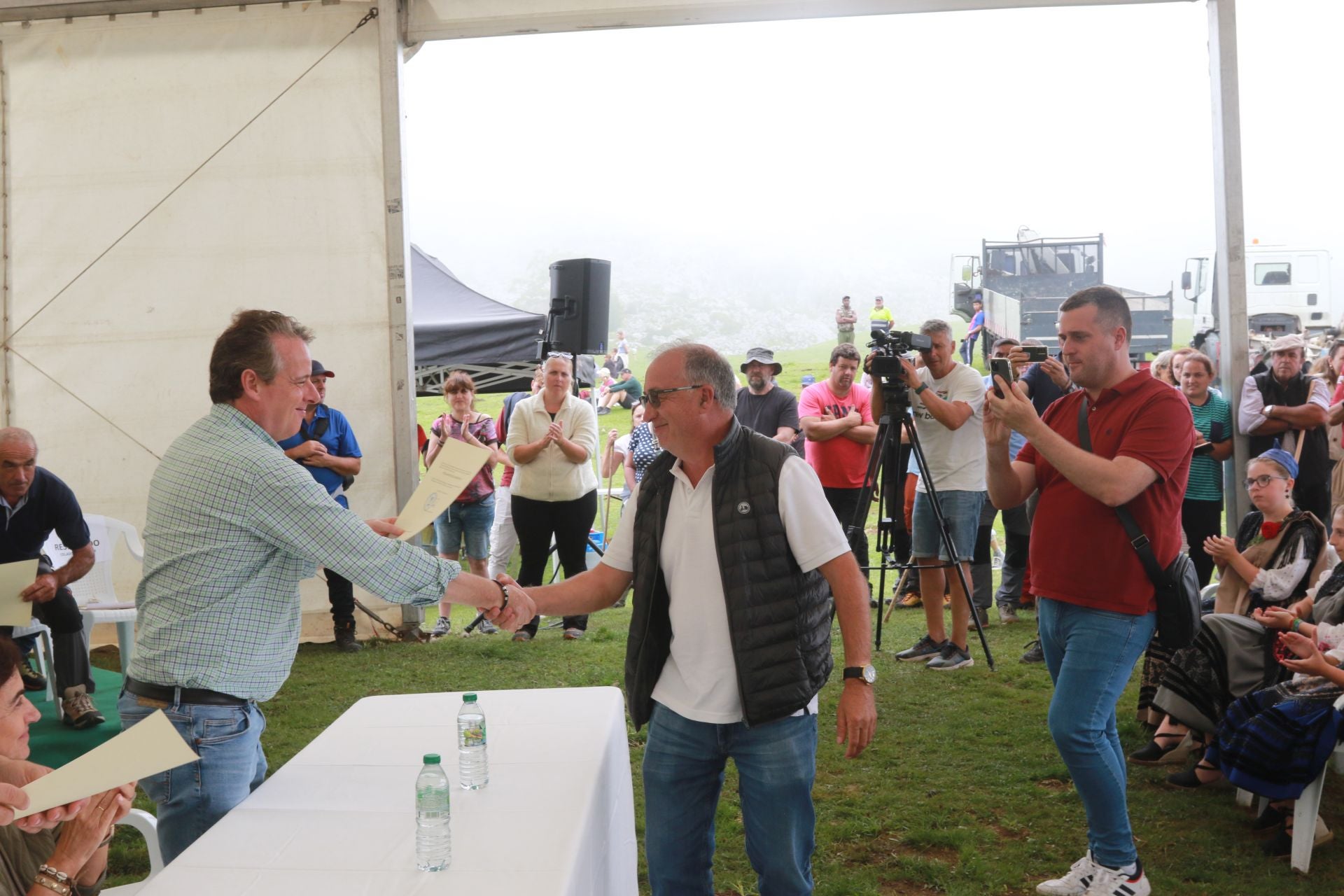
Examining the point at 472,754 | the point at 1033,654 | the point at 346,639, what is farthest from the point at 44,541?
the point at 1033,654

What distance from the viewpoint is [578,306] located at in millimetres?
7316

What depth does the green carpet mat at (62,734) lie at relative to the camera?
14.9 ft

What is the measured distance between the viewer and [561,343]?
7348 millimetres

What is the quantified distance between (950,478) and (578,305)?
9.40 feet

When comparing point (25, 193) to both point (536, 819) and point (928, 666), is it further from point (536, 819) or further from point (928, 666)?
point (536, 819)

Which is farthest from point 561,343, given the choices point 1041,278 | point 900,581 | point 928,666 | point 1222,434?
point 1041,278

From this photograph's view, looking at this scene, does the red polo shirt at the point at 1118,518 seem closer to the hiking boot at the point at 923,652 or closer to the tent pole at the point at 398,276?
the hiking boot at the point at 923,652

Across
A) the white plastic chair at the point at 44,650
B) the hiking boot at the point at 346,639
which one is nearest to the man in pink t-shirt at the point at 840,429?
the hiking boot at the point at 346,639

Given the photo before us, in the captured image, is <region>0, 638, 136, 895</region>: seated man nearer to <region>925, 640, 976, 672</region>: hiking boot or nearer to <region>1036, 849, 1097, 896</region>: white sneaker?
<region>1036, 849, 1097, 896</region>: white sneaker

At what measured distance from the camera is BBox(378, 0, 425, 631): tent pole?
252 inches

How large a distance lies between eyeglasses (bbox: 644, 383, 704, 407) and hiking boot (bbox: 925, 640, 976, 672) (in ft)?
11.7

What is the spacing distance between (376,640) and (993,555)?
4462 millimetres

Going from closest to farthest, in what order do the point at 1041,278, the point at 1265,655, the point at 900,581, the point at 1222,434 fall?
the point at 1265,655 → the point at 1222,434 → the point at 900,581 → the point at 1041,278

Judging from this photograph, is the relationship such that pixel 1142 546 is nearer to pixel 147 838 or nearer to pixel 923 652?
pixel 147 838
